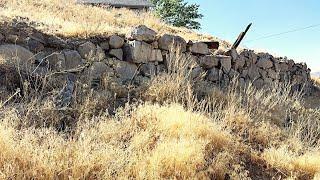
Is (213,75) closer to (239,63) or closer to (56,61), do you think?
(239,63)

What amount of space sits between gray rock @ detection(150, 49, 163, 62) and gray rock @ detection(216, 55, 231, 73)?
6.36 feet

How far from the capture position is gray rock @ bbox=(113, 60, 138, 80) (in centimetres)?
820

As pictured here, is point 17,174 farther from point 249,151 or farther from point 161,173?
point 249,151

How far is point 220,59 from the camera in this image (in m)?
10.5

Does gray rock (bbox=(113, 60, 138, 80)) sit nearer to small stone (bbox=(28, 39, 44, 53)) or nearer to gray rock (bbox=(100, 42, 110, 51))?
gray rock (bbox=(100, 42, 110, 51))

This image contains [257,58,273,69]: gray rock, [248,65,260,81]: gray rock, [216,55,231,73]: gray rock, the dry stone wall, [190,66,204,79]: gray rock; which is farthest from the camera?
[257,58,273,69]: gray rock

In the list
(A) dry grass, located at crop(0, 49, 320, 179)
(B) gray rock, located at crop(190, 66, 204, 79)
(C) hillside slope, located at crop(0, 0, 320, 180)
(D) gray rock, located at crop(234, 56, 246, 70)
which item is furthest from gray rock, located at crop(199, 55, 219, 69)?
(A) dry grass, located at crop(0, 49, 320, 179)

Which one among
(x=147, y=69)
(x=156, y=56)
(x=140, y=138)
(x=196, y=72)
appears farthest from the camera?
(x=196, y=72)

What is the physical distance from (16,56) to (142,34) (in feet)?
9.55

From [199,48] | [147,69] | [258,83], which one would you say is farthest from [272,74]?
[147,69]

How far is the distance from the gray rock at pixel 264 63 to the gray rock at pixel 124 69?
568 cm

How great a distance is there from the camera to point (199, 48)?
32.8 feet

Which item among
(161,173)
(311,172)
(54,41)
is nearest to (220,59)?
(54,41)

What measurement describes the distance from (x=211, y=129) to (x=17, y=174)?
2712mm
